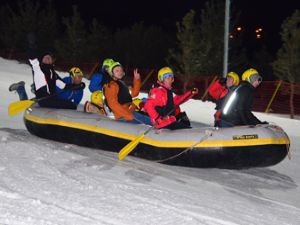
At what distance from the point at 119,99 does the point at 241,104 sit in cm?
217

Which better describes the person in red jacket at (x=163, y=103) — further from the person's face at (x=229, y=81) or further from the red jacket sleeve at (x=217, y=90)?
the red jacket sleeve at (x=217, y=90)

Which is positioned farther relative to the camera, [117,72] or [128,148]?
[117,72]

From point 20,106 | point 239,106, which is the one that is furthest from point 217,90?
point 20,106

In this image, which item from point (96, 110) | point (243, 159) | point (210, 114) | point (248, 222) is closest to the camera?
point (248, 222)

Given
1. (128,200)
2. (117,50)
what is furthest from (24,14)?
(128,200)

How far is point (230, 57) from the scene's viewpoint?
23391mm

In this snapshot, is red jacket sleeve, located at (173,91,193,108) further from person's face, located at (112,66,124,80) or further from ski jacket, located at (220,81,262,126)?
person's face, located at (112,66,124,80)

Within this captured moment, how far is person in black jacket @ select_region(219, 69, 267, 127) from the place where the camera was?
26.0 feet

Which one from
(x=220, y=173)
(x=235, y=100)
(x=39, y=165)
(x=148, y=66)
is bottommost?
(x=148, y=66)

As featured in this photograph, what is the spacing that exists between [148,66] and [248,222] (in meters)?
22.9

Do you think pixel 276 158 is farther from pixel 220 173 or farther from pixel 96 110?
pixel 96 110

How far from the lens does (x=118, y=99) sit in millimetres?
8703

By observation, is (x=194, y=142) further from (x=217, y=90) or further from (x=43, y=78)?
(x=43, y=78)

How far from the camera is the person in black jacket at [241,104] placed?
26.0 feet
